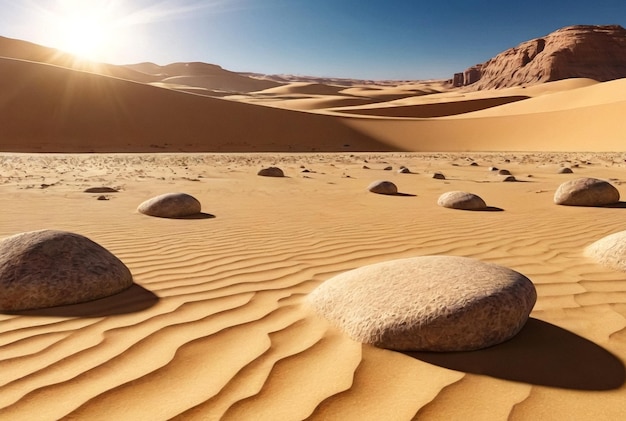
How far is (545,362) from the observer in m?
2.27

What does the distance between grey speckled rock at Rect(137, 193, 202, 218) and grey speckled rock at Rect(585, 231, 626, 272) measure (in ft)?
15.9

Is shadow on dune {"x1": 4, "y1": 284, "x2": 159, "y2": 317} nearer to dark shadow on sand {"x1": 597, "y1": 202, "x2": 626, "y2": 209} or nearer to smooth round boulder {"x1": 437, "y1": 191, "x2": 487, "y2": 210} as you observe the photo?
smooth round boulder {"x1": 437, "y1": 191, "x2": 487, "y2": 210}

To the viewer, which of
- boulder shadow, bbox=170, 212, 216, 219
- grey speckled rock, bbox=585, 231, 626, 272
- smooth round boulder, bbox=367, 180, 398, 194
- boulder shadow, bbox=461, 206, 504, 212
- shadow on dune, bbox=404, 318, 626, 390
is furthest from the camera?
smooth round boulder, bbox=367, 180, 398, 194

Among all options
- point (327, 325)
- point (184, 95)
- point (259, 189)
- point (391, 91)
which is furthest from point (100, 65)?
point (327, 325)

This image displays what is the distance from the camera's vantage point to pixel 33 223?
5.77m

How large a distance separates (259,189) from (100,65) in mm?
88003

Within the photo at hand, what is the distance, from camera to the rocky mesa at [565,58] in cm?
7762

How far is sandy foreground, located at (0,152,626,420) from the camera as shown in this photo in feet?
6.20

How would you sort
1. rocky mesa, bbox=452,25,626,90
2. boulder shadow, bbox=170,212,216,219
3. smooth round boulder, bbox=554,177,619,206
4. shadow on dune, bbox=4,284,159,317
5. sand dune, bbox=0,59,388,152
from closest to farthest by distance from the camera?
shadow on dune, bbox=4,284,159,317
boulder shadow, bbox=170,212,216,219
smooth round boulder, bbox=554,177,619,206
sand dune, bbox=0,59,388,152
rocky mesa, bbox=452,25,626,90

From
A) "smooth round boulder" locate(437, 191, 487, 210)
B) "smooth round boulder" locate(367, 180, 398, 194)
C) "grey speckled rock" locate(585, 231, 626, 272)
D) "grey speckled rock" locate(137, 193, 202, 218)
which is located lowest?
"smooth round boulder" locate(367, 180, 398, 194)

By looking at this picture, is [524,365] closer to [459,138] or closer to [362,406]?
[362,406]

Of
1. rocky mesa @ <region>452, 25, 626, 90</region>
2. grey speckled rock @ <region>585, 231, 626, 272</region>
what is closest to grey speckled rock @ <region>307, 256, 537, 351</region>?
grey speckled rock @ <region>585, 231, 626, 272</region>

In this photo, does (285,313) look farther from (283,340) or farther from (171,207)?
(171,207)

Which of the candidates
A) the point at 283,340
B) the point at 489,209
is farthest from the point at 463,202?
the point at 283,340
